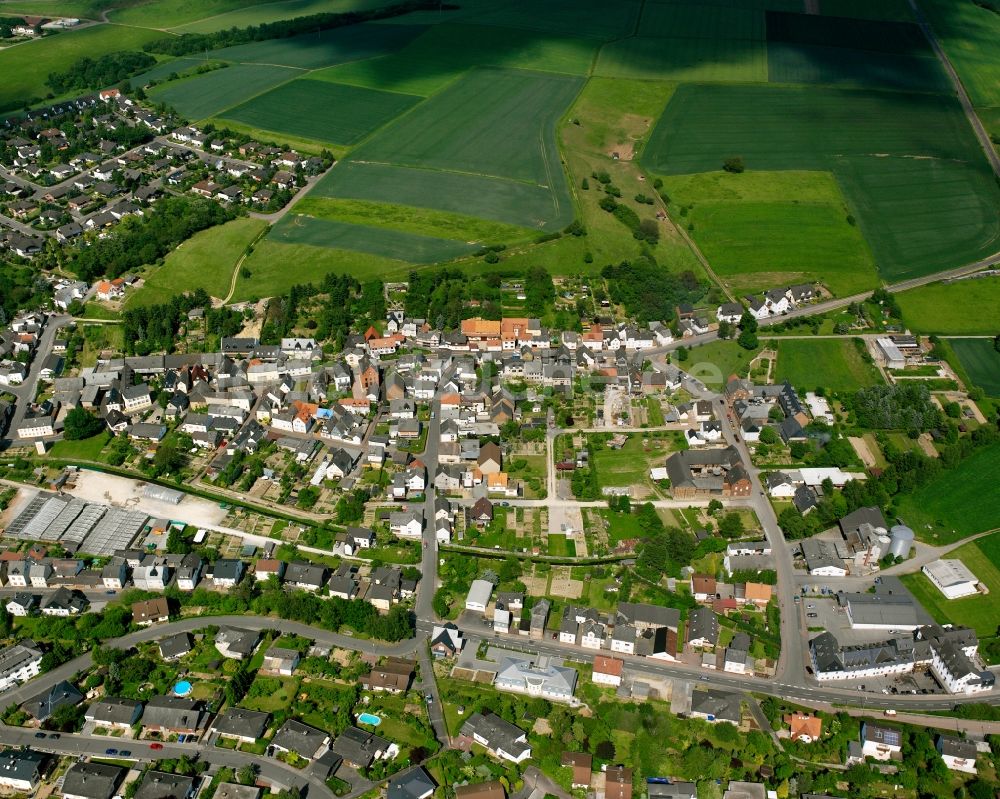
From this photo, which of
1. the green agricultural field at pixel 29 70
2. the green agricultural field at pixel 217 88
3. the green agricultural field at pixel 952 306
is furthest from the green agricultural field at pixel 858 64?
the green agricultural field at pixel 29 70

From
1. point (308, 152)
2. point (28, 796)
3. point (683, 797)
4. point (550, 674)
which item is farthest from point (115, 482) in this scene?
point (308, 152)

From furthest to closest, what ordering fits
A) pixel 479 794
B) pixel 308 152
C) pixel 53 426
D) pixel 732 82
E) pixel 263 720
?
pixel 732 82 < pixel 308 152 < pixel 53 426 < pixel 263 720 < pixel 479 794

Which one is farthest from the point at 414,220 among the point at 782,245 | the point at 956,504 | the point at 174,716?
the point at 174,716

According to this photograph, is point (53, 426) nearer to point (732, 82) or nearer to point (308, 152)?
point (308, 152)

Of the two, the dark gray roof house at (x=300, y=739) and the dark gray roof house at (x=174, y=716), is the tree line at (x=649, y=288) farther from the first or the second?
the dark gray roof house at (x=174, y=716)

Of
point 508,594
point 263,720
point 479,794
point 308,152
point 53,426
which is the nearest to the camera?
point 479,794

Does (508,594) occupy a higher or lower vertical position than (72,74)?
lower

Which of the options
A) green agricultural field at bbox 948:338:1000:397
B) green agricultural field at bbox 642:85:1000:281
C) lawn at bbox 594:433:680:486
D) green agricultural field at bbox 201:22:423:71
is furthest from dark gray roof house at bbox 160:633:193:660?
green agricultural field at bbox 201:22:423:71
